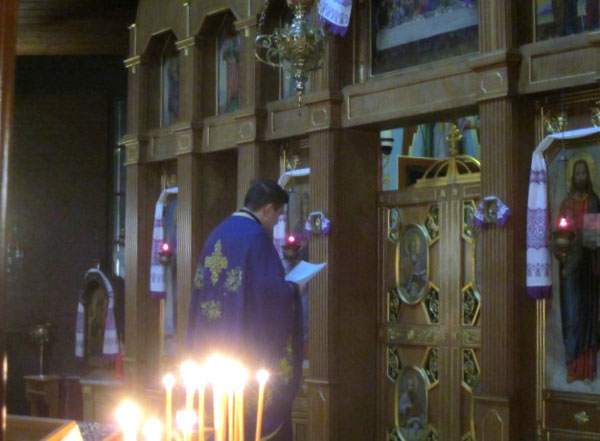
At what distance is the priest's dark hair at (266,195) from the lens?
18.7ft

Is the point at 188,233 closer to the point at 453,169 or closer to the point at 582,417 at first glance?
the point at 453,169

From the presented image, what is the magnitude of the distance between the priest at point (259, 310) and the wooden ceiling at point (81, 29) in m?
9.26

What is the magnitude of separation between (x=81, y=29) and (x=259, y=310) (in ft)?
32.5

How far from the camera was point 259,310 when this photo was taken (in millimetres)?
5738

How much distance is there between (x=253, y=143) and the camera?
10.1 meters

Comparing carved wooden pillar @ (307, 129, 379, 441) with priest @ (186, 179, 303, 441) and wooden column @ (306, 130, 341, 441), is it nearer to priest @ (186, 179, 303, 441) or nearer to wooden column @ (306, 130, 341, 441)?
wooden column @ (306, 130, 341, 441)

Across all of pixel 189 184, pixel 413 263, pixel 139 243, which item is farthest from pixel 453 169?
pixel 139 243

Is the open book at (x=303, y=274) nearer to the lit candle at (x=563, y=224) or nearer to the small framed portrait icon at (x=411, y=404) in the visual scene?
the lit candle at (x=563, y=224)

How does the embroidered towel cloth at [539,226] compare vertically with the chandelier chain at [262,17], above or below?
below

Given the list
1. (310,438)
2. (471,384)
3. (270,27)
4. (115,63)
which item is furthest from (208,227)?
(115,63)

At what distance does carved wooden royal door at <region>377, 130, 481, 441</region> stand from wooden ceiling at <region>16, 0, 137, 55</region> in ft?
22.7

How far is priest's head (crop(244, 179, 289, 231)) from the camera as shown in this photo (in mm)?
5703

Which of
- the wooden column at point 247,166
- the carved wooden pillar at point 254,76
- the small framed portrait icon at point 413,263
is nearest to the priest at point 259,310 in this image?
the small framed portrait icon at point 413,263

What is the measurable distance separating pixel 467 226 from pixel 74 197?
855 cm
